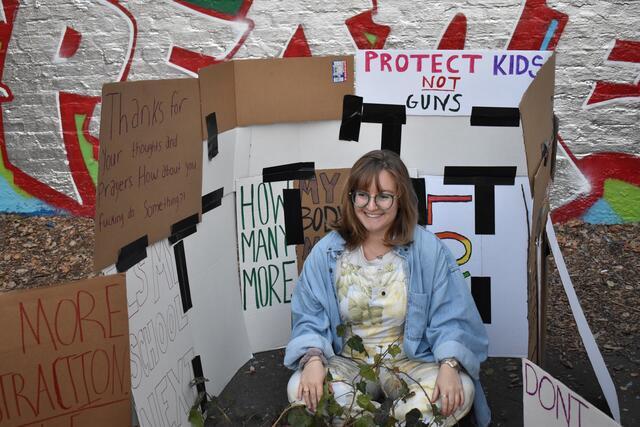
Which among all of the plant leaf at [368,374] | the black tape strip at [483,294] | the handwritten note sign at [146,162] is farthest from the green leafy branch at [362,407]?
the black tape strip at [483,294]

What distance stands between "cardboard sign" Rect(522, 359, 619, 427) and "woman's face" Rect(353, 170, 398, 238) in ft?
3.17

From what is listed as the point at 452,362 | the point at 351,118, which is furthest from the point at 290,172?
the point at 452,362

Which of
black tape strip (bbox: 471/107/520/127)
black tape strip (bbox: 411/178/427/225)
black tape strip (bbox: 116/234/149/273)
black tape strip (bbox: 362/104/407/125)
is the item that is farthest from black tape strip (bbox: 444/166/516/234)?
black tape strip (bbox: 116/234/149/273)

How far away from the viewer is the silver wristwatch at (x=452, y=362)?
277 cm

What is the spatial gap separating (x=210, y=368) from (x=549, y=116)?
1.78 m

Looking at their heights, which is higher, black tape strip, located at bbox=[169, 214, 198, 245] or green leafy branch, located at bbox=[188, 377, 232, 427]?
black tape strip, located at bbox=[169, 214, 198, 245]

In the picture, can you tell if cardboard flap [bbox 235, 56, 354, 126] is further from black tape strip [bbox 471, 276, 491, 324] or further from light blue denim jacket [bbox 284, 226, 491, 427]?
black tape strip [bbox 471, 276, 491, 324]

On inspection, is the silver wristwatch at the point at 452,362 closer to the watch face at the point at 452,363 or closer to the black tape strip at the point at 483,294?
the watch face at the point at 452,363

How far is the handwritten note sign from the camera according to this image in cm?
247

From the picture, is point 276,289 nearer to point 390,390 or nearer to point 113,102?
point 390,390

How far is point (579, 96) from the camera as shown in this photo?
5105 millimetres

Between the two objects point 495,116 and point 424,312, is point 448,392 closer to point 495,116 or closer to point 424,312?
point 424,312

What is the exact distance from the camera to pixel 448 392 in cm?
→ 270

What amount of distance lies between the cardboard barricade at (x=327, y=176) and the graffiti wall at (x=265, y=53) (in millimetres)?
1684
